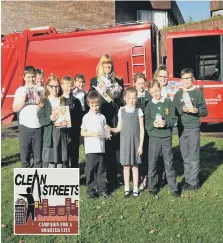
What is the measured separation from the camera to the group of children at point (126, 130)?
583 centimetres

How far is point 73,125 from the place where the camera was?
20.8 ft

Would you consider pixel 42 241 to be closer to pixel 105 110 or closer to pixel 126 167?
pixel 126 167

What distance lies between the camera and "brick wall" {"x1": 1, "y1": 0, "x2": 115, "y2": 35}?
24.6m

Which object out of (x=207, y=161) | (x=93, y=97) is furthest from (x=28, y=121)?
(x=207, y=161)

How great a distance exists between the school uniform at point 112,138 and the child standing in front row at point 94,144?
27 cm

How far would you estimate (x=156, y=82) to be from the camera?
19.6 feet

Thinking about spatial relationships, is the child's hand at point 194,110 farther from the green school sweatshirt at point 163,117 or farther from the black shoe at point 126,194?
the black shoe at point 126,194

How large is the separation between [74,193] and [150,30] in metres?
6.77

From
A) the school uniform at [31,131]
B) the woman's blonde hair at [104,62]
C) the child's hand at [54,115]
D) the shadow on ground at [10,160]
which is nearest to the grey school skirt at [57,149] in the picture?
the school uniform at [31,131]

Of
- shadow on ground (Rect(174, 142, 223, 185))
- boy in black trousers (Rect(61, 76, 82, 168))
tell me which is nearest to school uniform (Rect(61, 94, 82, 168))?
boy in black trousers (Rect(61, 76, 82, 168))

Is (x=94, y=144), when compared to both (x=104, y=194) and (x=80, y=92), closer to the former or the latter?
(x=104, y=194)

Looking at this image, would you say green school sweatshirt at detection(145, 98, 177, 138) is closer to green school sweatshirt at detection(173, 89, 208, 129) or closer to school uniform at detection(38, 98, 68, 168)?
green school sweatshirt at detection(173, 89, 208, 129)

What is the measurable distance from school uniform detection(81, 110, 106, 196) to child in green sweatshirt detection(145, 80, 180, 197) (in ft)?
2.16

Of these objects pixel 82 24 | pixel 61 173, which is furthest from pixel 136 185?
pixel 82 24
